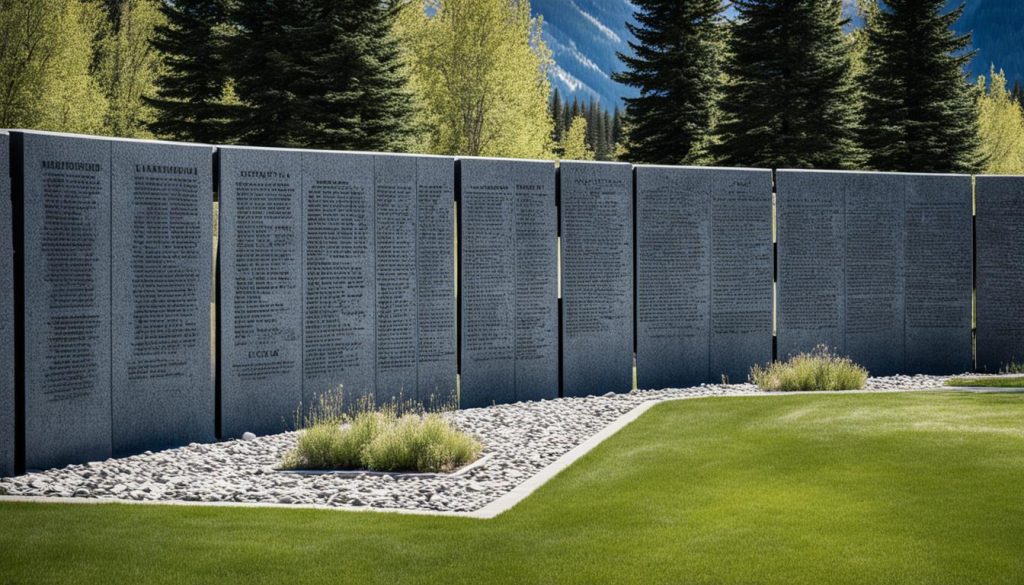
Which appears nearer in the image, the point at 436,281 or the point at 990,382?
the point at 436,281

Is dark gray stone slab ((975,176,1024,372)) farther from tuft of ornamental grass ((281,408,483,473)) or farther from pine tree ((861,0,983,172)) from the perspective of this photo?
pine tree ((861,0,983,172))

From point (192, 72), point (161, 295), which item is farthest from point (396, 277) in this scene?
point (192, 72)

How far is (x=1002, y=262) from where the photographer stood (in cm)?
1912

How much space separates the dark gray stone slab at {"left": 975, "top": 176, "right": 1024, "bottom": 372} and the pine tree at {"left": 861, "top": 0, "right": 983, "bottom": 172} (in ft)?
69.5

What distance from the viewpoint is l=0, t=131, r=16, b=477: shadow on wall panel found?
1063cm

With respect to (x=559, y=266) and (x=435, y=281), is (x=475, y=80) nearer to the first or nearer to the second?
(x=559, y=266)

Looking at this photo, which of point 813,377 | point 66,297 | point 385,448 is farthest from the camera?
point 813,377

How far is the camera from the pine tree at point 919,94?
39.6 meters

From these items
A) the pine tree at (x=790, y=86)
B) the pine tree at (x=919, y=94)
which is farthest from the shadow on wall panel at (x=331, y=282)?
the pine tree at (x=919, y=94)

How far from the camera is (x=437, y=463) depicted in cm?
1066

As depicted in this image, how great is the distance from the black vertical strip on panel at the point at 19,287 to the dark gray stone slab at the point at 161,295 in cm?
110

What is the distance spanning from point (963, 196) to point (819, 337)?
3681 mm

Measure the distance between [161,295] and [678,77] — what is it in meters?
28.9

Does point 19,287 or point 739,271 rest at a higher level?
point 739,271
